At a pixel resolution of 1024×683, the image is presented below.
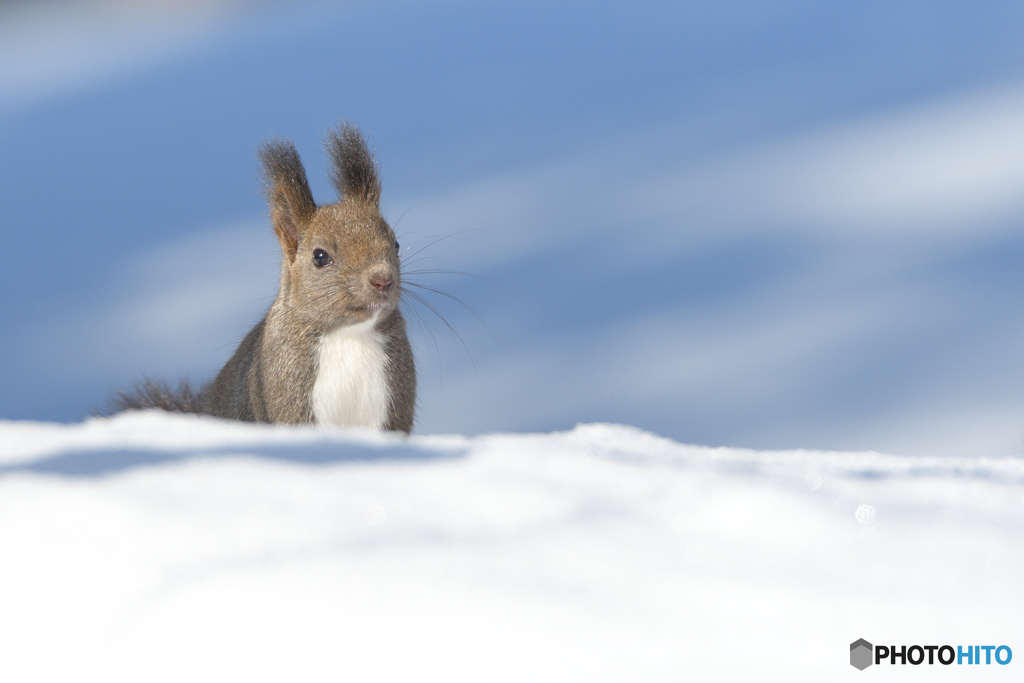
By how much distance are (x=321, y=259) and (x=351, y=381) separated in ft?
1.89

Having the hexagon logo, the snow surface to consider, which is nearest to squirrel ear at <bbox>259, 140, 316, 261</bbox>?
the snow surface

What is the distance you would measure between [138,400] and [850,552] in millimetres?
4653

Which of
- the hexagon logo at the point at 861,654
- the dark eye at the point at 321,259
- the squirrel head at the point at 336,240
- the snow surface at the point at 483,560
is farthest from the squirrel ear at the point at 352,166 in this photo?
the hexagon logo at the point at 861,654

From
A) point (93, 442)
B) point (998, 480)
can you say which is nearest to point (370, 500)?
point (93, 442)

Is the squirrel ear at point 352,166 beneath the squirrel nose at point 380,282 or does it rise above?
above

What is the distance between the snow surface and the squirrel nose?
1702mm

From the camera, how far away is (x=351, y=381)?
15.1 feet

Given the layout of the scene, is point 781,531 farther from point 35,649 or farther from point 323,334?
point 323,334

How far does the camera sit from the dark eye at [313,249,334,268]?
4.64 meters

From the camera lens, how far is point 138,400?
5.96 metres

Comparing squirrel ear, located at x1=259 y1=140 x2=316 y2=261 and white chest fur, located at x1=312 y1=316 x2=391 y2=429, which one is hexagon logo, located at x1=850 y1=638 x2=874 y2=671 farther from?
squirrel ear, located at x1=259 y1=140 x2=316 y2=261

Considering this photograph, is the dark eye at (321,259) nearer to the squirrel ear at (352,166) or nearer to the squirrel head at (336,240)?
the squirrel head at (336,240)

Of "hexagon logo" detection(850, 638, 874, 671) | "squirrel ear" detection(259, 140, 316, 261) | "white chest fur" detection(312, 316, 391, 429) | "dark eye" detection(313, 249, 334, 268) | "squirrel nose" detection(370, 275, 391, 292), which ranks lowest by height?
"hexagon logo" detection(850, 638, 874, 671)

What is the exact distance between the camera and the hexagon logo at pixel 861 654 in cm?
212
